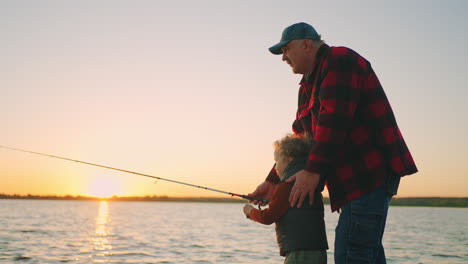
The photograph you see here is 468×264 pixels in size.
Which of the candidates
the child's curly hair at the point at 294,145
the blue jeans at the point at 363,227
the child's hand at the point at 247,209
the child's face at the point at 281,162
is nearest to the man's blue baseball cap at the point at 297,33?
the child's curly hair at the point at 294,145

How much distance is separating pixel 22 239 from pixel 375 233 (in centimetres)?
1738

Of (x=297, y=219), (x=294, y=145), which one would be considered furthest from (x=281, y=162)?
(x=297, y=219)

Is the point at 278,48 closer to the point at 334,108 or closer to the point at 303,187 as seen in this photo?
the point at 334,108

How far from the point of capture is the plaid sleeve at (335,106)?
2.55 m

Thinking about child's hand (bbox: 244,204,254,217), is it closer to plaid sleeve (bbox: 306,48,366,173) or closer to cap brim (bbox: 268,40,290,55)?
plaid sleeve (bbox: 306,48,366,173)

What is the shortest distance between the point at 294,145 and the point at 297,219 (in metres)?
0.44

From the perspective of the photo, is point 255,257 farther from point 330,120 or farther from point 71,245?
point 330,120

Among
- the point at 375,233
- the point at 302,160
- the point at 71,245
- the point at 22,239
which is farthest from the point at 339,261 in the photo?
the point at 22,239

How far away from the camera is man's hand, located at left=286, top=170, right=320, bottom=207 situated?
104 inches

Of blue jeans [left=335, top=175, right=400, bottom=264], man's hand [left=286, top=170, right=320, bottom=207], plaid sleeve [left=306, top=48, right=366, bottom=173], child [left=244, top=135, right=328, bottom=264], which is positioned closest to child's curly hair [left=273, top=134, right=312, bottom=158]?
child [left=244, top=135, right=328, bottom=264]

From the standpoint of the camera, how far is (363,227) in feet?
8.41

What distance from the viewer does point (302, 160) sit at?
119 inches

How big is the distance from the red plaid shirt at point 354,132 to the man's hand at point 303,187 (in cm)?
4

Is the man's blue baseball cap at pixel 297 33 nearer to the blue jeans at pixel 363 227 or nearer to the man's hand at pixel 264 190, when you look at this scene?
the blue jeans at pixel 363 227
